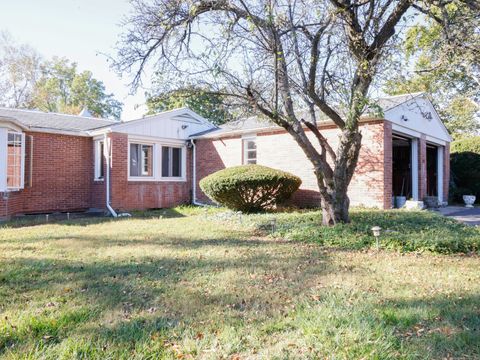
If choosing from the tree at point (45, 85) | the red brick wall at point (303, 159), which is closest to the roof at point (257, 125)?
the red brick wall at point (303, 159)

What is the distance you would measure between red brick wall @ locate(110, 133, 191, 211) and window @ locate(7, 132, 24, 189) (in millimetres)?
2768

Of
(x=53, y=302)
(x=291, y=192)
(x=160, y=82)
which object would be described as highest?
(x=160, y=82)

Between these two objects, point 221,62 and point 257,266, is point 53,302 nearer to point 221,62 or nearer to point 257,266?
point 257,266

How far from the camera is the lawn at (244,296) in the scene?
270cm

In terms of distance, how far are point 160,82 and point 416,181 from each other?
10.4 metres

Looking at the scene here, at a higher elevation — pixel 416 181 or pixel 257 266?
pixel 416 181

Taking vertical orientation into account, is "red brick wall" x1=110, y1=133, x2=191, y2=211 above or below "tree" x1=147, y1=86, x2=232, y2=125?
below

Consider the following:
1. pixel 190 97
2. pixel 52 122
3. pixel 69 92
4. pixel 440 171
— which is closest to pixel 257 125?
pixel 190 97

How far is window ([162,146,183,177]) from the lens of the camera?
14.7 meters

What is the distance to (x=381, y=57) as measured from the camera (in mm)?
7035

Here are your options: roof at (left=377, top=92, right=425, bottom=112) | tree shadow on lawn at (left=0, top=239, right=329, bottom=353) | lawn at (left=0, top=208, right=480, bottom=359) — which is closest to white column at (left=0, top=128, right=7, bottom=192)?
lawn at (left=0, top=208, right=480, bottom=359)

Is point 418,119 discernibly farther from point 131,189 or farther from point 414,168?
point 131,189

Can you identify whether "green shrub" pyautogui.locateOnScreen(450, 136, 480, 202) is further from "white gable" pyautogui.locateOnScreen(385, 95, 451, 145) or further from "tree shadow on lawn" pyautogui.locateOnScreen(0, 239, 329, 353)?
"tree shadow on lawn" pyautogui.locateOnScreen(0, 239, 329, 353)

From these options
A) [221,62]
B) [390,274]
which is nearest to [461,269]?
[390,274]
